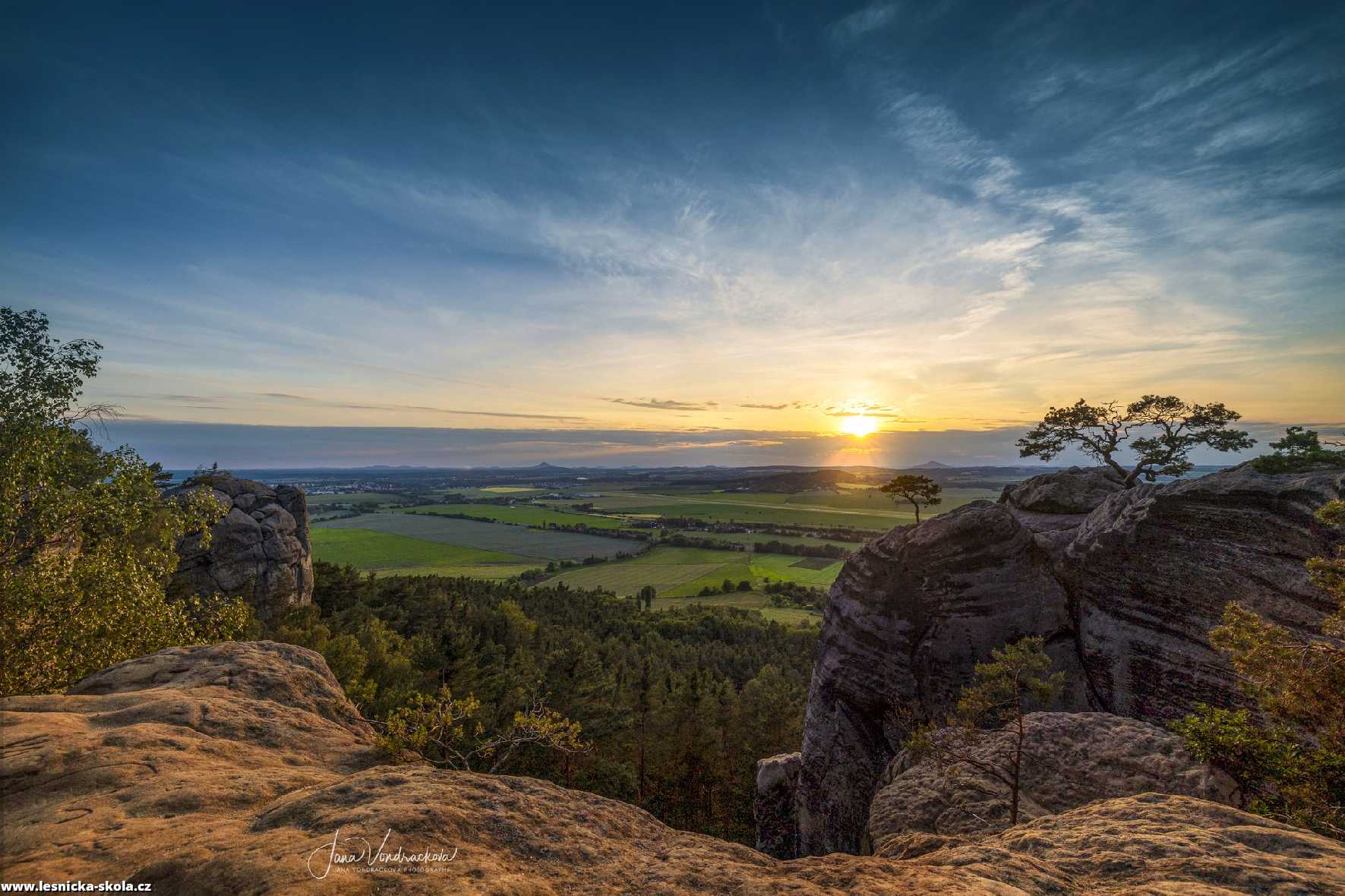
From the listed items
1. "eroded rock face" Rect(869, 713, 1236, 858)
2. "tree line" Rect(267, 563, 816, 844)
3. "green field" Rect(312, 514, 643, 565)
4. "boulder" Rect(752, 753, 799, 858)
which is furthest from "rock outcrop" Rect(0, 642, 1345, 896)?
"green field" Rect(312, 514, 643, 565)

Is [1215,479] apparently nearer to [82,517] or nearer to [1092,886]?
[1092,886]

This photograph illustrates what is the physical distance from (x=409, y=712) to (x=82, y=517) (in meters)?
14.8

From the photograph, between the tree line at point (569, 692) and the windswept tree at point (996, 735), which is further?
the tree line at point (569, 692)

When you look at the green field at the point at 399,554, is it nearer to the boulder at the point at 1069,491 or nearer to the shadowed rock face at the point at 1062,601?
the shadowed rock face at the point at 1062,601

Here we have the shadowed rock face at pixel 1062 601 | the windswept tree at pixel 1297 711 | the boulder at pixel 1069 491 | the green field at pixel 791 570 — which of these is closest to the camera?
the windswept tree at pixel 1297 711

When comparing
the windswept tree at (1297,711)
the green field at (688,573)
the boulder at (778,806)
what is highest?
the windswept tree at (1297,711)

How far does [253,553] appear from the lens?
129ft

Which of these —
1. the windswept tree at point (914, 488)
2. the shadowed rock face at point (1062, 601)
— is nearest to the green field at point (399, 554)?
the shadowed rock face at point (1062, 601)

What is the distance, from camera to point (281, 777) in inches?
307

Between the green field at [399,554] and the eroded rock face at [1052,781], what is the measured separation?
120420mm

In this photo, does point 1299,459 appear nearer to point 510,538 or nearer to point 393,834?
point 393,834

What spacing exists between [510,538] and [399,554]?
40.3 metres
